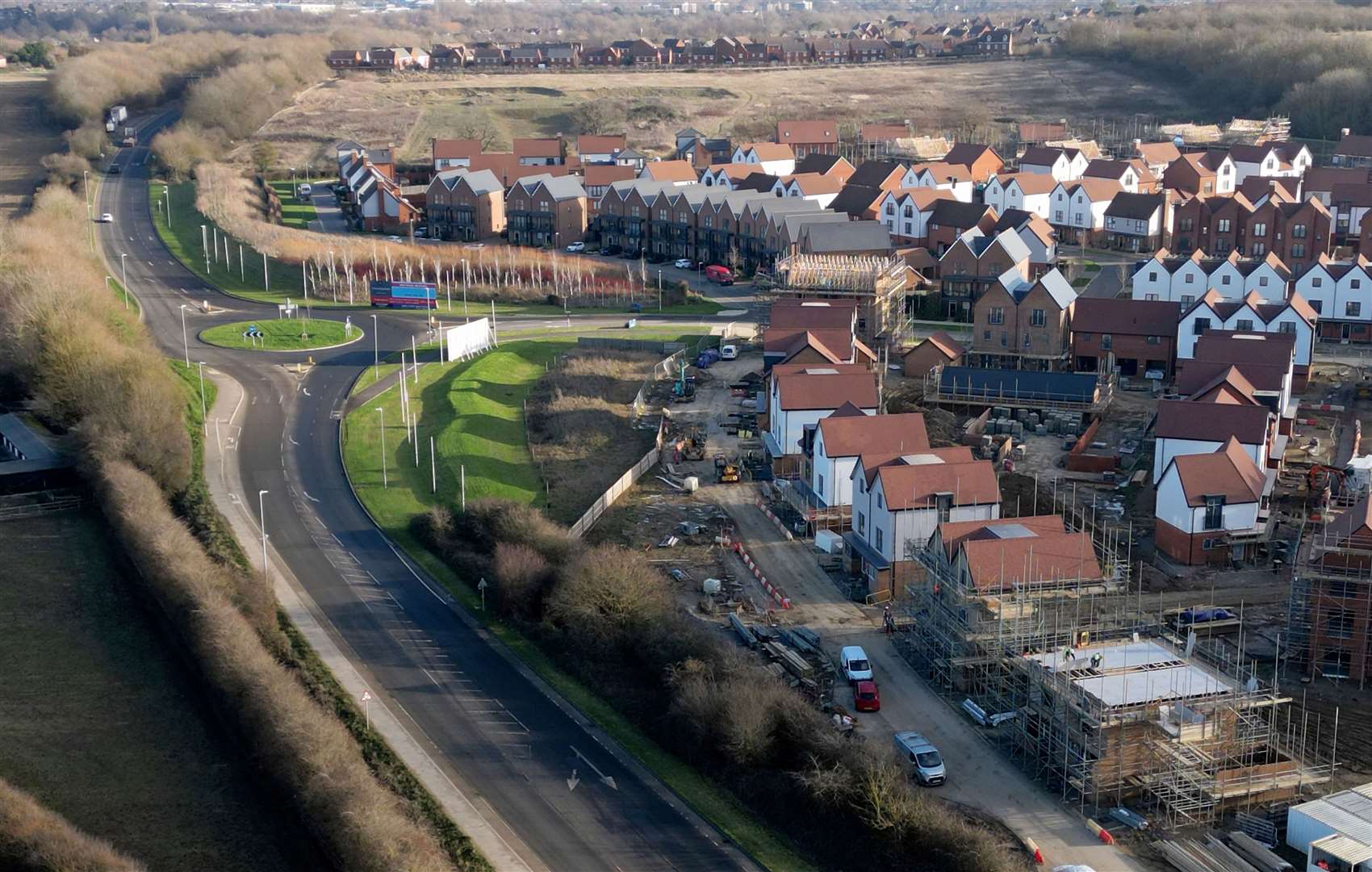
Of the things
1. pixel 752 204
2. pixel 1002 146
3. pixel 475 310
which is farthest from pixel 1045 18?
pixel 475 310

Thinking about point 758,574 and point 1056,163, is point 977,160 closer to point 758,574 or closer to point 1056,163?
point 1056,163

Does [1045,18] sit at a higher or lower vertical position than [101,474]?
higher

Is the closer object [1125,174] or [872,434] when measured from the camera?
[872,434]

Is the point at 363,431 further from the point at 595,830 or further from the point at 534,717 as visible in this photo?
the point at 595,830

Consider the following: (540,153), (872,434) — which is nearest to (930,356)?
(872,434)

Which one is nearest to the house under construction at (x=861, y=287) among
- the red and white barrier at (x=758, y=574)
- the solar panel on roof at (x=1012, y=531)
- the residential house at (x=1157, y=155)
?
the red and white barrier at (x=758, y=574)

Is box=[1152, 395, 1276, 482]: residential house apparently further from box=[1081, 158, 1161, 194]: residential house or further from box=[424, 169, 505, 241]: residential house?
box=[424, 169, 505, 241]: residential house
